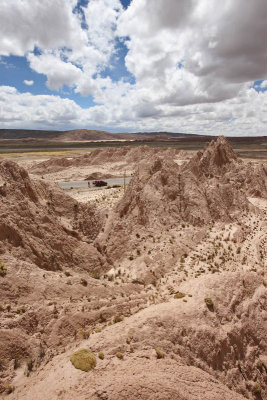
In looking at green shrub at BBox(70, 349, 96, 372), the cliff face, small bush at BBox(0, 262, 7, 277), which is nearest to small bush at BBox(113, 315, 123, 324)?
green shrub at BBox(70, 349, 96, 372)

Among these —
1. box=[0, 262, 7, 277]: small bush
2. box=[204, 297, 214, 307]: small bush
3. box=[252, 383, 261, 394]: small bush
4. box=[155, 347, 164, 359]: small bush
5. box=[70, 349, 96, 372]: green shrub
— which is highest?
box=[0, 262, 7, 277]: small bush

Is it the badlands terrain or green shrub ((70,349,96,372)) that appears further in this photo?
the badlands terrain

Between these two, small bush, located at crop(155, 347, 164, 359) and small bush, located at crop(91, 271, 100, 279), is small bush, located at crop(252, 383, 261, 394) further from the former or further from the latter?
small bush, located at crop(91, 271, 100, 279)

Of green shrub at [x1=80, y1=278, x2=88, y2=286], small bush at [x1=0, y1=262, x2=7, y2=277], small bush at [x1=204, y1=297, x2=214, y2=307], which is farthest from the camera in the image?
green shrub at [x1=80, y1=278, x2=88, y2=286]

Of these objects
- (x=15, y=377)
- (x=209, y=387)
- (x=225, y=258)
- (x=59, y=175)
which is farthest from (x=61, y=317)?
(x=59, y=175)

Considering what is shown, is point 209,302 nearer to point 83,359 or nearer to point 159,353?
point 159,353

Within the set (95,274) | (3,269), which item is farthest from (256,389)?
(3,269)

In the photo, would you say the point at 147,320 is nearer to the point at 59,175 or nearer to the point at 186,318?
the point at 186,318
